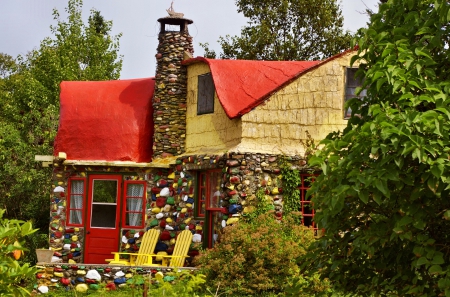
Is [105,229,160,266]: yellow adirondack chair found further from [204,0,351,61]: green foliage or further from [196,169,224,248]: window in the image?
[204,0,351,61]: green foliage

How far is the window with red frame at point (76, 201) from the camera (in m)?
19.6

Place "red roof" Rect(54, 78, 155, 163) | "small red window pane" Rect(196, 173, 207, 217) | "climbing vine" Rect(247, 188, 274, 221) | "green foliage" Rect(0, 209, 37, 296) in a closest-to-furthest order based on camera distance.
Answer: "green foliage" Rect(0, 209, 37, 296) → "climbing vine" Rect(247, 188, 274, 221) → "small red window pane" Rect(196, 173, 207, 217) → "red roof" Rect(54, 78, 155, 163)

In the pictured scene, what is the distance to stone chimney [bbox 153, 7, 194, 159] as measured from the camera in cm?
1969

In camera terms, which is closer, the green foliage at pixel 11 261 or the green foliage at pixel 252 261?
the green foliage at pixel 11 261

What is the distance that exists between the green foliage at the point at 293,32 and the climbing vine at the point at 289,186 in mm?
14151

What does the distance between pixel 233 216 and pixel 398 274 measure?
11.1m

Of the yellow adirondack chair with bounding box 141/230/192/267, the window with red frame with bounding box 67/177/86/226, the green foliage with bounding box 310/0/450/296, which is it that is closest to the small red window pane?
the yellow adirondack chair with bounding box 141/230/192/267

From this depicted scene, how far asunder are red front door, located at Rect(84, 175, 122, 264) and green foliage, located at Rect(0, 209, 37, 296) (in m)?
14.2

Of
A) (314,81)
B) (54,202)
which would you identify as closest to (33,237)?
(54,202)

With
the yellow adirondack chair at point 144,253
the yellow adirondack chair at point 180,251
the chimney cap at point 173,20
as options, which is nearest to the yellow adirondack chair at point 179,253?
the yellow adirondack chair at point 180,251

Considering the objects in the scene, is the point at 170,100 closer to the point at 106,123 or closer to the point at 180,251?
the point at 106,123

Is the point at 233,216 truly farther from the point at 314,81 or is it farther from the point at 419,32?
the point at 419,32

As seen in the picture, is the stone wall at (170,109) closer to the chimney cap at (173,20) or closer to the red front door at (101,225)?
the chimney cap at (173,20)

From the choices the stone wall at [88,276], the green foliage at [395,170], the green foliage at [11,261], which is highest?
the green foliage at [395,170]
